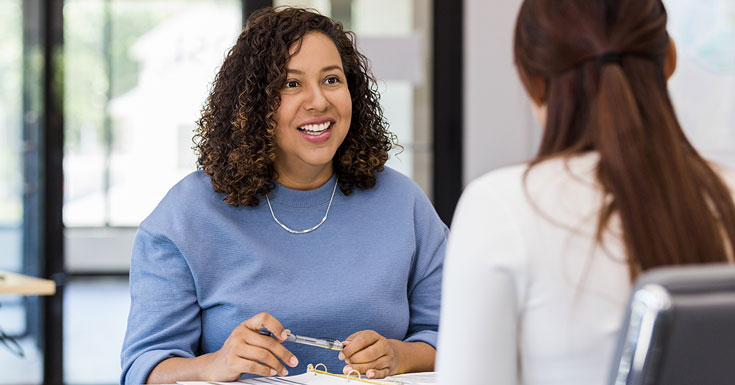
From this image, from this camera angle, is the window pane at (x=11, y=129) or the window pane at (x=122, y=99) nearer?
the window pane at (x=11, y=129)

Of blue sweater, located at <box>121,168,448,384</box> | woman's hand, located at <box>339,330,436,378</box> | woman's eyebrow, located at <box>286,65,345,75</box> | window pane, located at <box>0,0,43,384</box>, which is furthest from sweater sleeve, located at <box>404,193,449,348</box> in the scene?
window pane, located at <box>0,0,43,384</box>

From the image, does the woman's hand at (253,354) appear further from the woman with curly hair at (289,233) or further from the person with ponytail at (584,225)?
the person with ponytail at (584,225)

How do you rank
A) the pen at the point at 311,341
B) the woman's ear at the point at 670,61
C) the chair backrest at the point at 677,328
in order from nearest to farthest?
the chair backrest at the point at 677,328 < the woman's ear at the point at 670,61 < the pen at the point at 311,341

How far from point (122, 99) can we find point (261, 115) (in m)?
6.62

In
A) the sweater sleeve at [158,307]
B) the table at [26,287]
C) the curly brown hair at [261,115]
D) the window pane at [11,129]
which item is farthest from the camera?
the window pane at [11,129]

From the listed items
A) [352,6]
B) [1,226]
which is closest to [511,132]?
[352,6]

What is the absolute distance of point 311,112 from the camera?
1719mm

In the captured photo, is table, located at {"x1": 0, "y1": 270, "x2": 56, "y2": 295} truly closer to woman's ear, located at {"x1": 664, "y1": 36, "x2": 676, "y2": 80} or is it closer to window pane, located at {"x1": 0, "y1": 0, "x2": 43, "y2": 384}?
window pane, located at {"x1": 0, "y1": 0, "x2": 43, "y2": 384}

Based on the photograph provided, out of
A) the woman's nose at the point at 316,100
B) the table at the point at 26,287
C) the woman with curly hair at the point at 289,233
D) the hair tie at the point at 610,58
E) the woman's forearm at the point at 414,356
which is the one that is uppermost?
the hair tie at the point at 610,58

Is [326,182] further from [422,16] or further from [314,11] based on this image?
[422,16]

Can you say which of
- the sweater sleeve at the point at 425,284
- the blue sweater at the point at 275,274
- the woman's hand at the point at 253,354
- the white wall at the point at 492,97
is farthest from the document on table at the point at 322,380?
the white wall at the point at 492,97

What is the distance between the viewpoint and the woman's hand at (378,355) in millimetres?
1457

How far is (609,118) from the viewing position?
0.87 meters

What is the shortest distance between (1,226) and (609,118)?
13.4 ft
